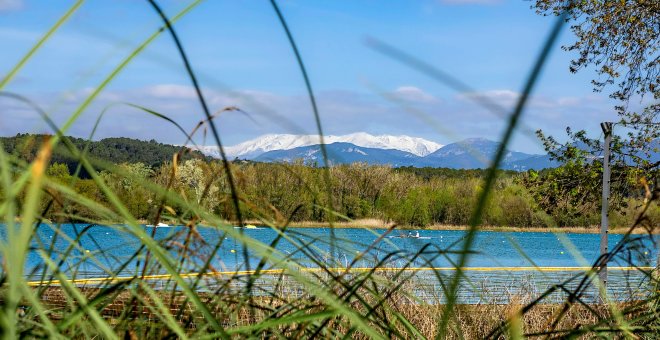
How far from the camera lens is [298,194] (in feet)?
3.89

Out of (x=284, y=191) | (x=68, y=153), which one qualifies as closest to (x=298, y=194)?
(x=284, y=191)

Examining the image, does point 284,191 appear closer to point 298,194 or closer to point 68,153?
point 298,194

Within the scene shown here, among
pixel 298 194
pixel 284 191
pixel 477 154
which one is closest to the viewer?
pixel 477 154

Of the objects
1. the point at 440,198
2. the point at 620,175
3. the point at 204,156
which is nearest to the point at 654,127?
the point at 620,175

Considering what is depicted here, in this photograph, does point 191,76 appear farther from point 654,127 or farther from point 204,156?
point 654,127

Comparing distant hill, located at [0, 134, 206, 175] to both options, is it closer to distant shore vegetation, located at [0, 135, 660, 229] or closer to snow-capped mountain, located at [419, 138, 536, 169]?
distant shore vegetation, located at [0, 135, 660, 229]

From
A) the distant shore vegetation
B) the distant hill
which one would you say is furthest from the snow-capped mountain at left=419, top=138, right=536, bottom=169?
the distant hill

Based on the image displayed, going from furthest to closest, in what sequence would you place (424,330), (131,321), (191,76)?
(424,330), (131,321), (191,76)

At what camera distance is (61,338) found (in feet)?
1.83

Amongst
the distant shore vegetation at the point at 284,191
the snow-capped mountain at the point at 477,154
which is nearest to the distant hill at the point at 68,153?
the distant shore vegetation at the point at 284,191

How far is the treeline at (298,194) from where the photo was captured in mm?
781

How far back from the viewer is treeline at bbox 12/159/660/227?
2.56ft

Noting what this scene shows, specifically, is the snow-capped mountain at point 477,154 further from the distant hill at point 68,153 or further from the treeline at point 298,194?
the distant hill at point 68,153

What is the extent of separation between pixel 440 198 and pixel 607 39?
35.4 metres
